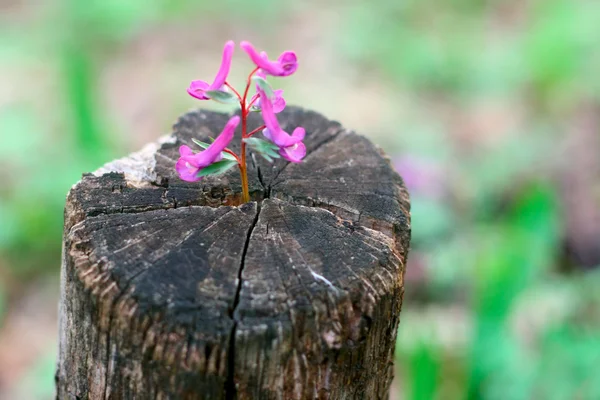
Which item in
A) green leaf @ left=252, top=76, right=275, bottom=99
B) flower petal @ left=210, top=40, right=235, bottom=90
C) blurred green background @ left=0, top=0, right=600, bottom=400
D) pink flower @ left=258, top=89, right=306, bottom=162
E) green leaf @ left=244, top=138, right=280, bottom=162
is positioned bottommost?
green leaf @ left=244, top=138, right=280, bottom=162

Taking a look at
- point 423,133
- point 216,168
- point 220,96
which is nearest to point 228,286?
point 216,168

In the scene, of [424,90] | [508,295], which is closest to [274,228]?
[508,295]

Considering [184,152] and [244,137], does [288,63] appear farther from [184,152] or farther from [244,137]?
[184,152]

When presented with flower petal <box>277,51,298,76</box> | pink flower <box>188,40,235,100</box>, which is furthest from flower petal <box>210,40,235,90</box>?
flower petal <box>277,51,298,76</box>

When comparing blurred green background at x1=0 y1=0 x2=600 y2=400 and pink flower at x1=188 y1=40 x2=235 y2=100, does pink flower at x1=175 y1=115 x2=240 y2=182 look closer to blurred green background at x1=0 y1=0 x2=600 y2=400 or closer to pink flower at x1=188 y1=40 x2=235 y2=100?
pink flower at x1=188 y1=40 x2=235 y2=100

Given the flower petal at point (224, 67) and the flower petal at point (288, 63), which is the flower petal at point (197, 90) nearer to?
the flower petal at point (224, 67)
